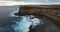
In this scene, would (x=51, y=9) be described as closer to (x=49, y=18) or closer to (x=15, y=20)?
(x=49, y=18)

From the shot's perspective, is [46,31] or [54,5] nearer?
[46,31]

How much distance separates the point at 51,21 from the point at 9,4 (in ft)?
1.49

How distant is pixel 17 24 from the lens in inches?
38.0

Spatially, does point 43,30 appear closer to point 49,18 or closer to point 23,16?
point 49,18

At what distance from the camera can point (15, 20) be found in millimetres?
1026

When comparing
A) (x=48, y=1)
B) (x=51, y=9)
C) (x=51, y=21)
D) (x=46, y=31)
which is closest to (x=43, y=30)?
(x=46, y=31)

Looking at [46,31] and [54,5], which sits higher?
[54,5]

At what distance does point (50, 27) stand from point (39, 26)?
0.31 feet

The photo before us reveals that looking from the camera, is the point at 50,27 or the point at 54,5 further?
the point at 54,5

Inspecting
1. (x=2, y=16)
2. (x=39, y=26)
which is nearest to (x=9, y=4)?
(x=2, y=16)

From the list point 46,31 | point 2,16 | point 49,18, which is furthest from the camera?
point 2,16

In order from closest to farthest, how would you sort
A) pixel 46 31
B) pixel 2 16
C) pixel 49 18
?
pixel 46 31 < pixel 49 18 < pixel 2 16

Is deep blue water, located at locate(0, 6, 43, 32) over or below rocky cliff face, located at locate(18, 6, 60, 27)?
below

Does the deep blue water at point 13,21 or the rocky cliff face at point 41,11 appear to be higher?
the rocky cliff face at point 41,11
